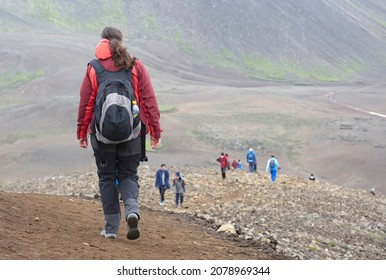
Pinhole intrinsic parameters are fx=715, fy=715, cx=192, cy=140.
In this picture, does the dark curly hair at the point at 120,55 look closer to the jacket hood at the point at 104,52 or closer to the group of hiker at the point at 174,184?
the jacket hood at the point at 104,52

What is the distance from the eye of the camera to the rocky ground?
489 inches

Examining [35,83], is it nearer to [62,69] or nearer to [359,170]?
[62,69]

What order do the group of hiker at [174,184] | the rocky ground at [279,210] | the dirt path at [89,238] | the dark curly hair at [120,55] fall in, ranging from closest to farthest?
the dirt path at [89,238]
the dark curly hair at [120,55]
the rocky ground at [279,210]
the group of hiker at [174,184]

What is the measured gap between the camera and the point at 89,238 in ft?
24.5

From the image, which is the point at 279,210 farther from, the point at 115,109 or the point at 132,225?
the point at 115,109

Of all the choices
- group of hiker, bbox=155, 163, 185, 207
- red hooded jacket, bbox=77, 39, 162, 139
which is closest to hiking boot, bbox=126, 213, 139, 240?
red hooded jacket, bbox=77, 39, 162, 139

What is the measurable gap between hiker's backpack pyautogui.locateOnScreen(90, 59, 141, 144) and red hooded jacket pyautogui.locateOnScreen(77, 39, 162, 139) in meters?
0.08

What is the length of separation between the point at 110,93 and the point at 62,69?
65.4 metres

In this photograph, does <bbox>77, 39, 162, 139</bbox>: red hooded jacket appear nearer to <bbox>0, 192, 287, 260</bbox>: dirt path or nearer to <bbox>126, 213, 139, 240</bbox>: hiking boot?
<bbox>126, 213, 139, 240</bbox>: hiking boot

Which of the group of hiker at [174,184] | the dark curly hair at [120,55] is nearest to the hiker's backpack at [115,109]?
the dark curly hair at [120,55]

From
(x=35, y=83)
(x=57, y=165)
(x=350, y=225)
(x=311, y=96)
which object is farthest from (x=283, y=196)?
(x=311, y=96)

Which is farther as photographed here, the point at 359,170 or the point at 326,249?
the point at 359,170

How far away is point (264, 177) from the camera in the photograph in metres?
28.3

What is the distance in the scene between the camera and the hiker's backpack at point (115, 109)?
6590 millimetres
